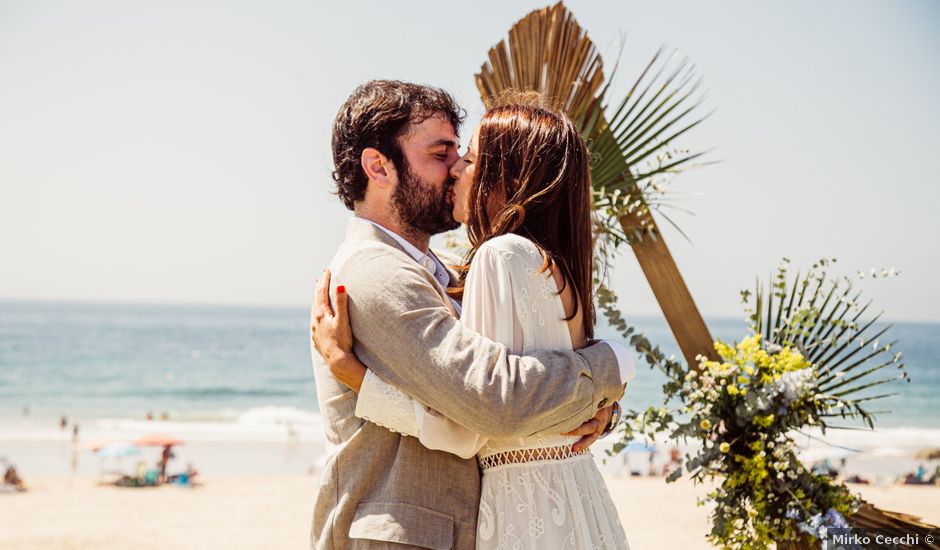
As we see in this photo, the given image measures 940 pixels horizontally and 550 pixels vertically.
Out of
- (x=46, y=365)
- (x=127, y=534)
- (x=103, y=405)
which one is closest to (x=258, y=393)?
(x=103, y=405)

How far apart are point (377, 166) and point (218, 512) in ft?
39.2

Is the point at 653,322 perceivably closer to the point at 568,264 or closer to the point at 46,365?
the point at 46,365

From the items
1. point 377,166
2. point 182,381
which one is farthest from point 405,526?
point 182,381

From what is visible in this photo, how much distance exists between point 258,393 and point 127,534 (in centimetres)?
2668

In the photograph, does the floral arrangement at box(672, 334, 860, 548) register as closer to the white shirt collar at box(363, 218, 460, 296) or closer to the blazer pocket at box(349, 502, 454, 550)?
the white shirt collar at box(363, 218, 460, 296)

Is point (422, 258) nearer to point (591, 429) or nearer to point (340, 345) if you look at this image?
point (340, 345)

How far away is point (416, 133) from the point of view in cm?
276

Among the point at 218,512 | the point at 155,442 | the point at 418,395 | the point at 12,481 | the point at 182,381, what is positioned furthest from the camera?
the point at 182,381

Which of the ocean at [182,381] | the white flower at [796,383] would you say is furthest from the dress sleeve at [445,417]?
the ocean at [182,381]

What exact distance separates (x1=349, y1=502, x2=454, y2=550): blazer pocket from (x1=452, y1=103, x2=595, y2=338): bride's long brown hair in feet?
2.18

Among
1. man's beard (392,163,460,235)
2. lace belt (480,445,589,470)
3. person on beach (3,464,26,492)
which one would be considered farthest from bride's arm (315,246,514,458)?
person on beach (3,464,26,492)

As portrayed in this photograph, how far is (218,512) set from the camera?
1338 cm

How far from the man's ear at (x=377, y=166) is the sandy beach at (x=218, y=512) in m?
8.58

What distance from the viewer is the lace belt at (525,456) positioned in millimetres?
2383
